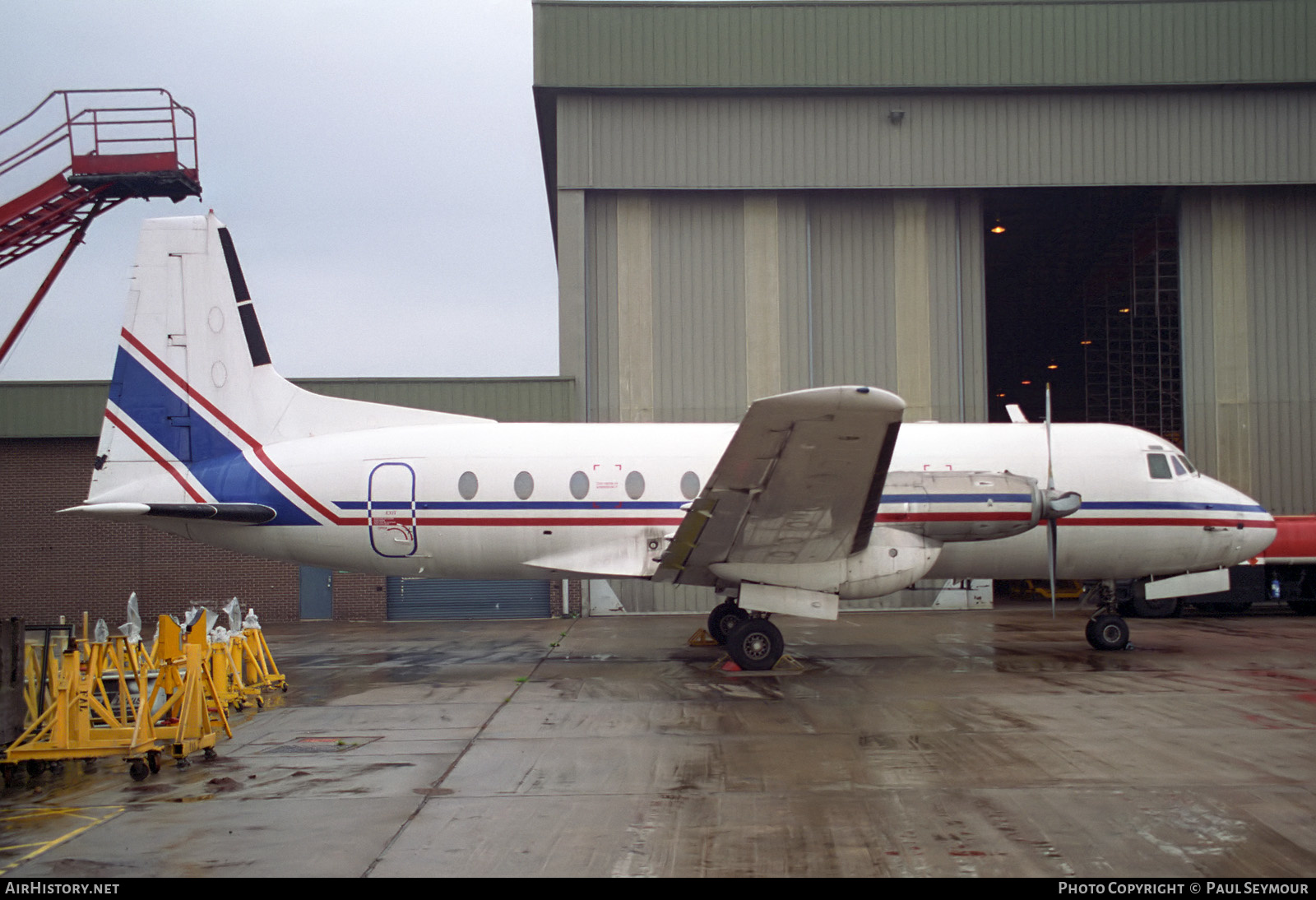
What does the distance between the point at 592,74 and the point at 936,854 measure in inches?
830

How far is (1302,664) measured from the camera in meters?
13.6

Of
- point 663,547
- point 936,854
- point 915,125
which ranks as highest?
point 915,125

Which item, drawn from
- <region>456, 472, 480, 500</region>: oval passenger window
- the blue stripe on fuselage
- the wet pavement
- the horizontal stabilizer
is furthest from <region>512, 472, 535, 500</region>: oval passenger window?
the horizontal stabilizer

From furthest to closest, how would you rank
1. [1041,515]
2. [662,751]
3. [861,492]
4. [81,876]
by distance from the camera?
1. [1041,515]
2. [861,492]
3. [662,751]
4. [81,876]

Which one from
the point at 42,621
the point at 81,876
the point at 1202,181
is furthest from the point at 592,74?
the point at 81,876

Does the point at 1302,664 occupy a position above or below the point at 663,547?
below

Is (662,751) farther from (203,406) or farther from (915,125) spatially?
(915,125)

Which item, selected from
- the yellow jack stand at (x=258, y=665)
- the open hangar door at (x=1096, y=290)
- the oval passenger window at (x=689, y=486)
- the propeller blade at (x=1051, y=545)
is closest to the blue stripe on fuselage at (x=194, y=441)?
the yellow jack stand at (x=258, y=665)

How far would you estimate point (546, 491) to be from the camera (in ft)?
45.1

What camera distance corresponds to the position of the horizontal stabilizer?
12.6 meters

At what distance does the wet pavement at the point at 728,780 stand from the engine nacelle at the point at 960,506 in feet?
6.64

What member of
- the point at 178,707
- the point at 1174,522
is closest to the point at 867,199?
the point at 1174,522

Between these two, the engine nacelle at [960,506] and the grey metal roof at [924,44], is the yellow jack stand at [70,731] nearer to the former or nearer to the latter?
the engine nacelle at [960,506]
